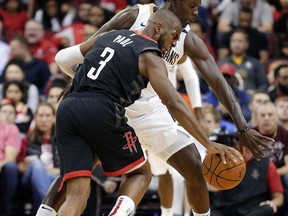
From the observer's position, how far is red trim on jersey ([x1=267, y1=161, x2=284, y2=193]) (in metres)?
8.43

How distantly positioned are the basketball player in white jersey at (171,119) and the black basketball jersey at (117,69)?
2.58 ft

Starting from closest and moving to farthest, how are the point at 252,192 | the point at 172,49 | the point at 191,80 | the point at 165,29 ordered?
the point at 165,29, the point at 172,49, the point at 191,80, the point at 252,192

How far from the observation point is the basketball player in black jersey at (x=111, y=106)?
224 inches

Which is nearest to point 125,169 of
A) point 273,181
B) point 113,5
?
point 273,181

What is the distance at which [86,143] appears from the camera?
19.3 feet

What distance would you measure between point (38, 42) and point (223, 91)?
632 centimetres

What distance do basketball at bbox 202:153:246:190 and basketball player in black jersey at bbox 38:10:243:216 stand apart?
226 millimetres

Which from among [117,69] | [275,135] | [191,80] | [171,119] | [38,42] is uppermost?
[117,69]

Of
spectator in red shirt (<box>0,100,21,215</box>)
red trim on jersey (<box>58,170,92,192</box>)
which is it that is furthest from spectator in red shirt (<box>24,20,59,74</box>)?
red trim on jersey (<box>58,170,92,192</box>)

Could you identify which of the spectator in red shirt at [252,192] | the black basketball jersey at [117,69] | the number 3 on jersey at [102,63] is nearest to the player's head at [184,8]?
the black basketball jersey at [117,69]

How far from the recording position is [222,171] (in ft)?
19.9

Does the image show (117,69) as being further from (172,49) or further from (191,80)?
(191,80)

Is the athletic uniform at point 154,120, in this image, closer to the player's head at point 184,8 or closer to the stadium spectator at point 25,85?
the player's head at point 184,8

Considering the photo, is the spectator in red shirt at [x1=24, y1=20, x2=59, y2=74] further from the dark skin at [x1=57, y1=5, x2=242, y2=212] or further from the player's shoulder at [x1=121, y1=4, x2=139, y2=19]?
the dark skin at [x1=57, y1=5, x2=242, y2=212]
